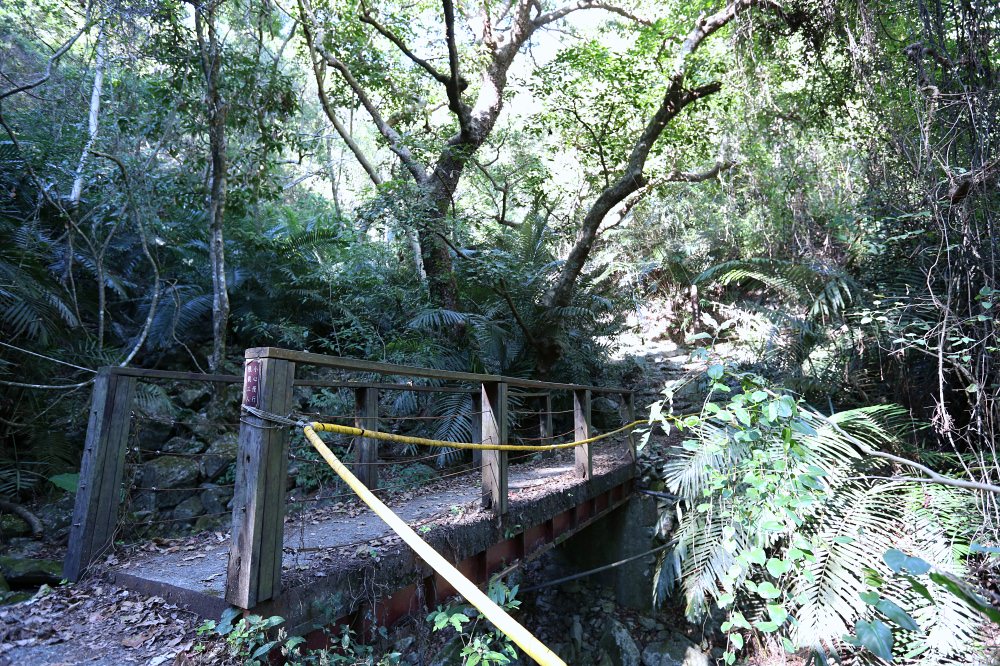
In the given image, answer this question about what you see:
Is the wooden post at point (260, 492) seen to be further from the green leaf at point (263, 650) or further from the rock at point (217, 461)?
the rock at point (217, 461)

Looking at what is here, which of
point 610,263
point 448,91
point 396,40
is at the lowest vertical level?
point 610,263

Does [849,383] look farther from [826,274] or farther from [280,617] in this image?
[280,617]

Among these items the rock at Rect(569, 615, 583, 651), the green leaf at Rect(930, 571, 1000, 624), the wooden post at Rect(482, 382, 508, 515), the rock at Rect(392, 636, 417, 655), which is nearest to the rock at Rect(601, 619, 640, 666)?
the rock at Rect(569, 615, 583, 651)

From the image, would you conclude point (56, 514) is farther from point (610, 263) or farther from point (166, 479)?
point (610, 263)

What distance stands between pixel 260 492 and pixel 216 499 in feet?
16.0

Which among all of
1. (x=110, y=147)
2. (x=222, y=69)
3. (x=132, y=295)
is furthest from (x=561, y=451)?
(x=110, y=147)

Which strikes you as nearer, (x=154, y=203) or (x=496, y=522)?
(x=496, y=522)

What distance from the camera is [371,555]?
3.06 m

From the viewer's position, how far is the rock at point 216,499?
648cm

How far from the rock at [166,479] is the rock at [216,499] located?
0.73 ft

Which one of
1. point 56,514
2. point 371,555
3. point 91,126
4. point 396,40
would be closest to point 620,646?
point 371,555

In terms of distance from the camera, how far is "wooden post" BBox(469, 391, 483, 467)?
448 centimetres

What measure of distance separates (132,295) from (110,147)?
242cm

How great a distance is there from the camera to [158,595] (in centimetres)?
277
